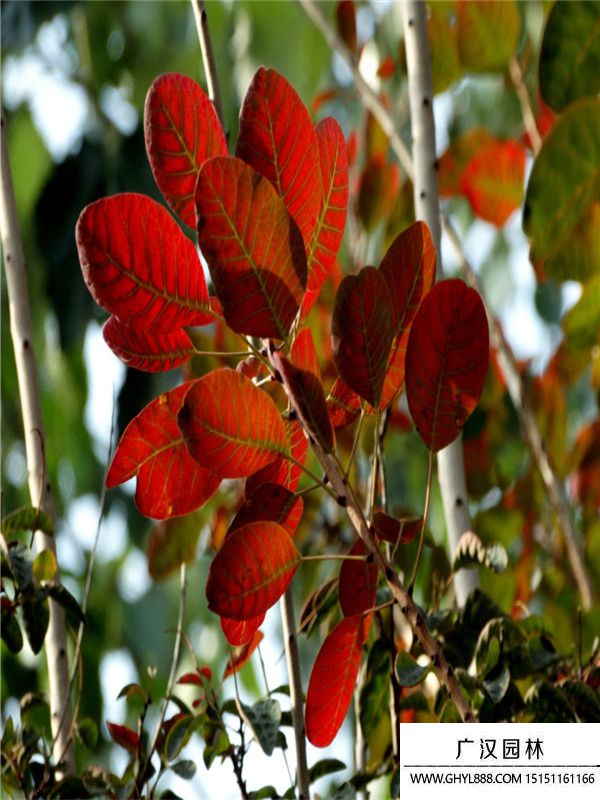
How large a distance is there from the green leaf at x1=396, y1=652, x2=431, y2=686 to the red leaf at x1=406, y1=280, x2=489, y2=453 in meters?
0.11

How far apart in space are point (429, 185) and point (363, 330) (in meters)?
0.28

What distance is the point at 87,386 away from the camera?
2.33 meters

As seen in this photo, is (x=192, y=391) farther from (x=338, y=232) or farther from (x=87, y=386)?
(x=87, y=386)

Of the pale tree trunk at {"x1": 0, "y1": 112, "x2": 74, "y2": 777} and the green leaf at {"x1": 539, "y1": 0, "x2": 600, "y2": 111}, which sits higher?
the green leaf at {"x1": 539, "y1": 0, "x2": 600, "y2": 111}

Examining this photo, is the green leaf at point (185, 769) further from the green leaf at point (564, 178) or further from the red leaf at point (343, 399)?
the green leaf at point (564, 178)

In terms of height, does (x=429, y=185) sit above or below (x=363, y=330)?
above

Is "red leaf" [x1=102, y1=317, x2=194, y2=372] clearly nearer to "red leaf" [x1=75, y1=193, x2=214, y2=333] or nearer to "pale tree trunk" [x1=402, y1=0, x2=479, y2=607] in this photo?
"red leaf" [x1=75, y1=193, x2=214, y2=333]

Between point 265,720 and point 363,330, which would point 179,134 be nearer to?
point 363,330

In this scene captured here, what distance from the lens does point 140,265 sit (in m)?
0.49

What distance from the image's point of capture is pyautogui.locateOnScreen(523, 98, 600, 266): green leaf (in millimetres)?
745

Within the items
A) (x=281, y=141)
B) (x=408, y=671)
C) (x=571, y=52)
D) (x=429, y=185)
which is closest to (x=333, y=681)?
(x=408, y=671)

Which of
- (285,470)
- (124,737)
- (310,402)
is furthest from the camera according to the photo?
(124,737)

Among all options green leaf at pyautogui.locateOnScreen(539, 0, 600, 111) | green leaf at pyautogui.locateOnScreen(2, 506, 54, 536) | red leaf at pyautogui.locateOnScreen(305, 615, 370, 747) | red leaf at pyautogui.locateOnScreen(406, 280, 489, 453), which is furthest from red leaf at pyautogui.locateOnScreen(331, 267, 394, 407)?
green leaf at pyautogui.locateOnScreen(539, 0, 600, 111)

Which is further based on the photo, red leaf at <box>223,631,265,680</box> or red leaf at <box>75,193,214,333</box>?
red leaf at <box>223,631,265,680</box>
